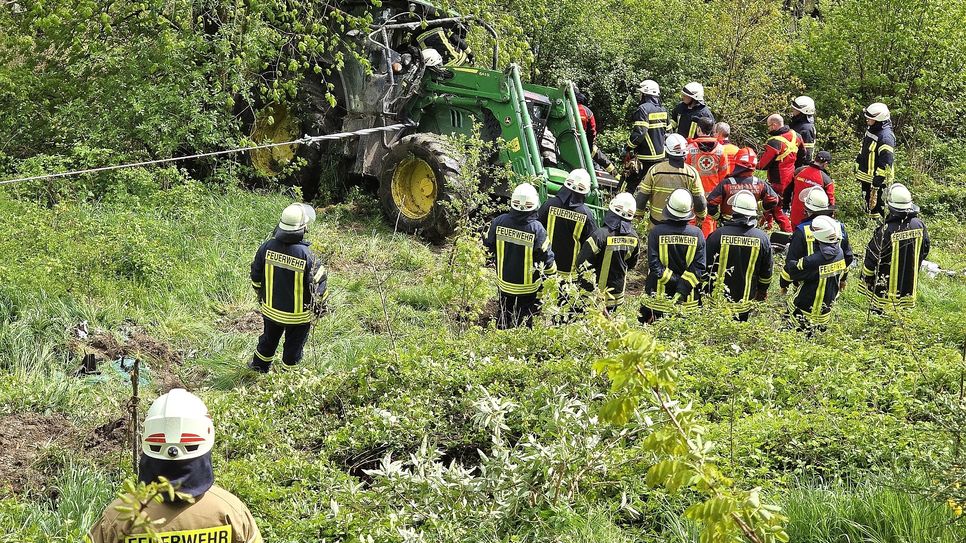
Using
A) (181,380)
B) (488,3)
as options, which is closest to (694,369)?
(181,380)

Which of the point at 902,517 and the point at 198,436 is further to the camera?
the point at 902,517

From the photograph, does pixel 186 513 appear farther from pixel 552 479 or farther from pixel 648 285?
pixel 648 285

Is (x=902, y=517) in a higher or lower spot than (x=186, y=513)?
lower

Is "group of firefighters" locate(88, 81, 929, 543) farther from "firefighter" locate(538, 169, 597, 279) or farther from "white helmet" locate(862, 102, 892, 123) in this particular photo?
"white helmet" locate(862, 102, 892, 123)

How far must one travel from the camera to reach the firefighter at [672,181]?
10977 millimetres

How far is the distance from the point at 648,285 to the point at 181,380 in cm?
422

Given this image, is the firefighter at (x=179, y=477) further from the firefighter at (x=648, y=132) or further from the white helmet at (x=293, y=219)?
the firefighter at (x=648, y=132)

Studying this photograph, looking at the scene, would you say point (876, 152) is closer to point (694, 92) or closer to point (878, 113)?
point (878, 113)

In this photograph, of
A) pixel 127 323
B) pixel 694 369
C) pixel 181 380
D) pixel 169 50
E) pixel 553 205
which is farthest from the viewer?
pixel 169 50

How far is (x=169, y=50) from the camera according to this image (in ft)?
37.5

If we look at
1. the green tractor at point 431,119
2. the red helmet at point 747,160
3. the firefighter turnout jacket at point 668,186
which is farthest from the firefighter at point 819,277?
the red helmet at point 747,160

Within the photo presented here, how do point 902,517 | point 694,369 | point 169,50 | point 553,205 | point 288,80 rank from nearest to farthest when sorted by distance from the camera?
point 902,517
point 694,369
point 553,205
point 169,50
point 288,80

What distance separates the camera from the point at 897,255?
945 cm

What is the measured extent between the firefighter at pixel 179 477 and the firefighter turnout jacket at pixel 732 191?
8.72m
